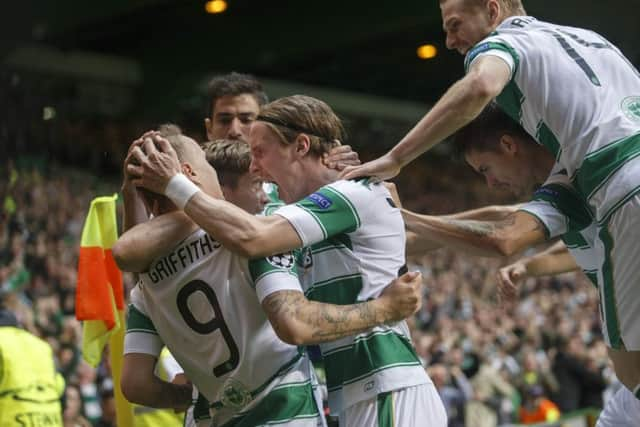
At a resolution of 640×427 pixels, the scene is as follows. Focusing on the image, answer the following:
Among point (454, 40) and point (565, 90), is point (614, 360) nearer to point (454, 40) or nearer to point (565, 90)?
point (565, 90)

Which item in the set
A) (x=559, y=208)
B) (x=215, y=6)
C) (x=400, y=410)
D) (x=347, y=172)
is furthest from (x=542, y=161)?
(x=215, y=6)

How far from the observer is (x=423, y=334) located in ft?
46.9

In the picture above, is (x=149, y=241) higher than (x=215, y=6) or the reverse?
the reverse

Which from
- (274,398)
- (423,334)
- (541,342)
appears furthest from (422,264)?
(274,398)

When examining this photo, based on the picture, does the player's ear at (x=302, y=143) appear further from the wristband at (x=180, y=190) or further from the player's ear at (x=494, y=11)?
the player's ear at (x=494, y=11)

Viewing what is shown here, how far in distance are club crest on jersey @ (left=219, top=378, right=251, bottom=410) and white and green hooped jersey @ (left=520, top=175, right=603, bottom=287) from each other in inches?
48.6

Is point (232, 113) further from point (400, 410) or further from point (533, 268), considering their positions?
point (400, 410)

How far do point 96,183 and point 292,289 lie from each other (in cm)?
1500

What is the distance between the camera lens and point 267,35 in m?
20.3

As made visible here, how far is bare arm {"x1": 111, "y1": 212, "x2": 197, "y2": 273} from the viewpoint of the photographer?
3.21m

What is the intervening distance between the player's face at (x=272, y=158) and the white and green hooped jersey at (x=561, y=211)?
89cm

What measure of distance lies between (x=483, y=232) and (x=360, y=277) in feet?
2.21

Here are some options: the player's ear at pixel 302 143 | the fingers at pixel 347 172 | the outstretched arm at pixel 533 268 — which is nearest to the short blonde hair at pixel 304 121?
the player's ear at pixel 302 143

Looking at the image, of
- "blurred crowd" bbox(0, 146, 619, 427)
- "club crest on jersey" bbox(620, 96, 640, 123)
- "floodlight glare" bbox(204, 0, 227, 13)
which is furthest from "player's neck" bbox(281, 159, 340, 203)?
"floodlight glare" bbox(204, 0, 227, 13)
